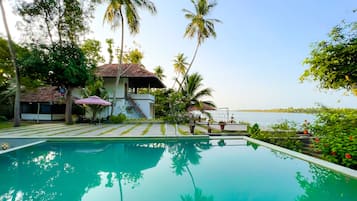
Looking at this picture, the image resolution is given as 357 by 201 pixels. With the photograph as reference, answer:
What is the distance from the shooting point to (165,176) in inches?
189

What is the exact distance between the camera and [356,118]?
5.12 metres

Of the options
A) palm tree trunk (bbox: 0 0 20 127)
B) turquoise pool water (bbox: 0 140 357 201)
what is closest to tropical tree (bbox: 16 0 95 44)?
palm tree trunk (bbox: 0 0 20 127)

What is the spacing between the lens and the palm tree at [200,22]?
60.5 ft

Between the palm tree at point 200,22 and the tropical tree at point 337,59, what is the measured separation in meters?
10.1

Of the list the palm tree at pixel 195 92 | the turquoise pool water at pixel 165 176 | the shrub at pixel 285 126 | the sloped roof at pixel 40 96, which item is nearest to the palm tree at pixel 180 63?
the palm tree at pixel 195 92

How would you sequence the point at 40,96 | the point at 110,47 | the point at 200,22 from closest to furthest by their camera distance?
1. the point at 40,96
2. the point at 200,22
3. the point at 110,47

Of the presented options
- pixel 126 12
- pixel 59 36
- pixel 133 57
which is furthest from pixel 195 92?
pixel 133 57

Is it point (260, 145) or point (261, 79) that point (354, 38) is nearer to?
point (260, 145)

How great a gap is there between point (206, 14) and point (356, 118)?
614 inches

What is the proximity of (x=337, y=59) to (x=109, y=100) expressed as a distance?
49.0 ft

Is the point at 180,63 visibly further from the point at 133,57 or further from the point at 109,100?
the point at 109,100

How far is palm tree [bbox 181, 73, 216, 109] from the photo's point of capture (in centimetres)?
1808

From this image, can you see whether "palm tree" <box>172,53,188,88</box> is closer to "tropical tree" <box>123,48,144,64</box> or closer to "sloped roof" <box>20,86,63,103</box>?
"tropical tree" <box>123,48,144,64</box>

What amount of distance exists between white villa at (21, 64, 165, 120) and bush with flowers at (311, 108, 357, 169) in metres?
13.1
